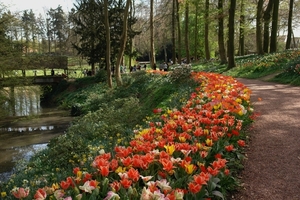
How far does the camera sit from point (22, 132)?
15539 mm

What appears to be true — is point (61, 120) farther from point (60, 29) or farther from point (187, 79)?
point (60, 29)

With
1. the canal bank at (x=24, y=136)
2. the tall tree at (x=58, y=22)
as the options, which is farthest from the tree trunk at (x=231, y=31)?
the tall tree at (x=58, y=22)

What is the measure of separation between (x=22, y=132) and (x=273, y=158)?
14188 mm

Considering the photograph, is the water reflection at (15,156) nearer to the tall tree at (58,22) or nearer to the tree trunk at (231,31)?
the tree trunk at (231,31)

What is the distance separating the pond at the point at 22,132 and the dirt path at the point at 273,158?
7.56 meters

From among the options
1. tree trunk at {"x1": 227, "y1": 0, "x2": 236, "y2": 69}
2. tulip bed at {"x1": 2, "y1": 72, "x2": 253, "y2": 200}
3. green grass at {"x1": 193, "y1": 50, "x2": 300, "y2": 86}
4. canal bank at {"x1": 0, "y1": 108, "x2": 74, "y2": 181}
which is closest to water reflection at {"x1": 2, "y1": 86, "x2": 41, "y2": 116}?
canal bank at {"x1": 0, "y1": 108, "x2": 74, "y2": 181}

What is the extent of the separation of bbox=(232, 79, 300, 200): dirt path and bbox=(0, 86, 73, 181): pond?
24.8ft

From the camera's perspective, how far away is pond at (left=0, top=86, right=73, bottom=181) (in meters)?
11.0

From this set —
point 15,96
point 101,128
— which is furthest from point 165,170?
point 15,96

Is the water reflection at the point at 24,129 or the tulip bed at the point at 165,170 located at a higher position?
the tulip bed at the point at 165,170

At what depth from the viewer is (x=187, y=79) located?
1137cm

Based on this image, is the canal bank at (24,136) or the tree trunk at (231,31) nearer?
the canal bank at (24,136)

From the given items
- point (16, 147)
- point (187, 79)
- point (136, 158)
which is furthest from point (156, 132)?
point (16, 147)

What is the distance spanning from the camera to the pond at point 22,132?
36.1ft
